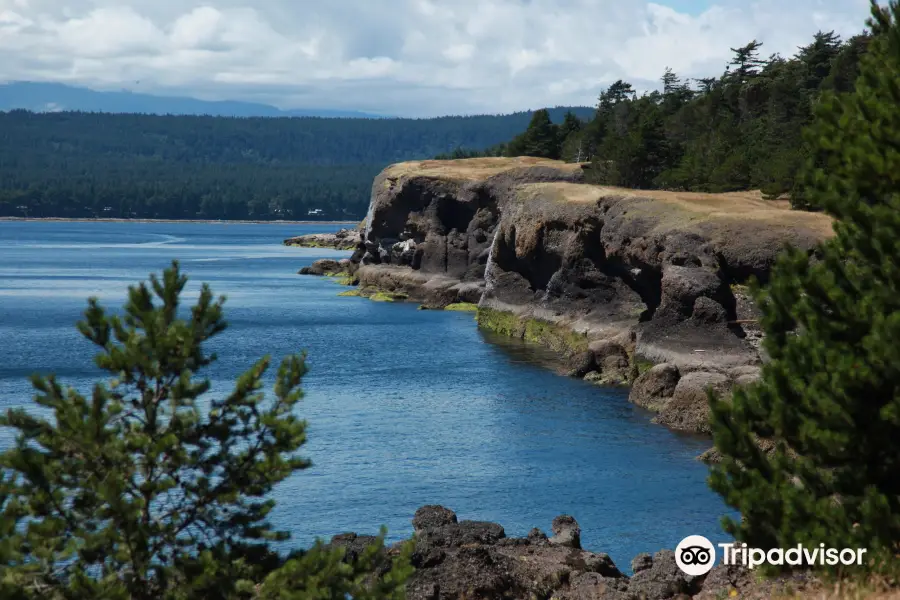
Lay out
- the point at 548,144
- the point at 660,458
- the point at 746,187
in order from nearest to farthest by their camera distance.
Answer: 1. the point at 660,458
2. the point at 746,187
3. the point at 548,144

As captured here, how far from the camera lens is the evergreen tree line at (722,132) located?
69.2 metres

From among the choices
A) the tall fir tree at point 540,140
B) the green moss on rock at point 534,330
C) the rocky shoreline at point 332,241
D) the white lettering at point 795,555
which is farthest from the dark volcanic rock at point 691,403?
the rocky shoreline at point 332,241

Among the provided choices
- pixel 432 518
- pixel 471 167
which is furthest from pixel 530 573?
pixel 471 167

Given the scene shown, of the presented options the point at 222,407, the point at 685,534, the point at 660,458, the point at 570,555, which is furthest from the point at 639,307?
the point at 222,407

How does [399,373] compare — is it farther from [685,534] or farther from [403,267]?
[403,267]

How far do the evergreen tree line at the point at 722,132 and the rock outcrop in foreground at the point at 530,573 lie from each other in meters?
32.7

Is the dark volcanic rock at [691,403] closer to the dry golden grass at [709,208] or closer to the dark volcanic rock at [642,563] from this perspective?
the dry golden grass at [709,208]

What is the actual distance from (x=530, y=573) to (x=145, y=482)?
486 inches

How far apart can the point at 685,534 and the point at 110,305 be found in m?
64.4

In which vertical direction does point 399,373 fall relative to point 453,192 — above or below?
below

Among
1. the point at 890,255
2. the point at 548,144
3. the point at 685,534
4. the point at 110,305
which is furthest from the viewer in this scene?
the point at 548,144

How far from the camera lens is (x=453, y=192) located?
9362cm

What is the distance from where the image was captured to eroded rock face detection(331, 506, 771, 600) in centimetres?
2152

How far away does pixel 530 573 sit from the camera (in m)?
23.1
